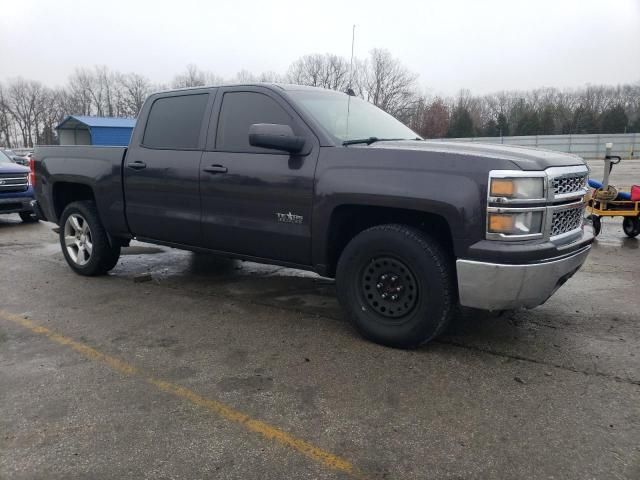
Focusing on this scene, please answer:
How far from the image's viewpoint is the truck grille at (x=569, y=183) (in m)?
3.45

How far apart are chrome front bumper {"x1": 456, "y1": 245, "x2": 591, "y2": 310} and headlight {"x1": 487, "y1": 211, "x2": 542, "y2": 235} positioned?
211mm

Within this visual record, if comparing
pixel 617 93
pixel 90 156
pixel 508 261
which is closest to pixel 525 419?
pixel 508 261

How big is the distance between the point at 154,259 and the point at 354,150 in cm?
421

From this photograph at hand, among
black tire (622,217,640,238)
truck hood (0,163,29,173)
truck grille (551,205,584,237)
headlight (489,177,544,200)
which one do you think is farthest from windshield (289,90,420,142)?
truck hood (0,163,29,173)

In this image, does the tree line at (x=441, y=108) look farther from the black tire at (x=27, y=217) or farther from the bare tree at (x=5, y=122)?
the black tire at (x=27, y=217)

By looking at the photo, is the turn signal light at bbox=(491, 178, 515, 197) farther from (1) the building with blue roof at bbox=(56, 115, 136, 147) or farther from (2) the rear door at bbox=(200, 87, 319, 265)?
(1) the building with blue roof at bbox=(56, 115, 136, 147)

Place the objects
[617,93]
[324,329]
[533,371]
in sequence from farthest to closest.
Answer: [617,93] < [324,329] < [533,371]

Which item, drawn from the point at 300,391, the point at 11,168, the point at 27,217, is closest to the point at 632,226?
the point at 300,391

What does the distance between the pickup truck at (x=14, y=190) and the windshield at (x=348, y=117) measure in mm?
8139

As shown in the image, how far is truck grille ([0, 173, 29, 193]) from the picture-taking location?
1057cm

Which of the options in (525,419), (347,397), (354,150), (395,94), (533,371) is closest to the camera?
(525,419)

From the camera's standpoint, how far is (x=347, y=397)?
314 centimetres

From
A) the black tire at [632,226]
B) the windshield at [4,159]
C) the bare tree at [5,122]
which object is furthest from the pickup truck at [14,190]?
the bare tree at [5,122]

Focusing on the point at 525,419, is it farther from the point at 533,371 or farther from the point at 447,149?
the point at 447,149
